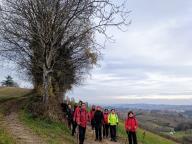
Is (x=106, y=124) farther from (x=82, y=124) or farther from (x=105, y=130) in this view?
(x=82, y=124)

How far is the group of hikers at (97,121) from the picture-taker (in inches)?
864

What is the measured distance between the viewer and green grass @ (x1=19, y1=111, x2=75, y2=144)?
22337 mm

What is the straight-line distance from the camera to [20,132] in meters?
22.2

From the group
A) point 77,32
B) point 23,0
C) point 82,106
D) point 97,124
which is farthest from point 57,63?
point 82,106

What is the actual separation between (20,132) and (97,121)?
207 inches

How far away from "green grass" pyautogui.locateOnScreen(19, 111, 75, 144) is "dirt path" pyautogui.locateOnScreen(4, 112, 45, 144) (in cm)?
41

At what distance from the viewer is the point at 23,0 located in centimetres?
→ 2855

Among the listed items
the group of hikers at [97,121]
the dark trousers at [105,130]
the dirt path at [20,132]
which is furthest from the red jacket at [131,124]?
the dirt path at [20,132]

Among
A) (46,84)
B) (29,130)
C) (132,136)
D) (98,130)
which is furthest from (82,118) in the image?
(46,84)

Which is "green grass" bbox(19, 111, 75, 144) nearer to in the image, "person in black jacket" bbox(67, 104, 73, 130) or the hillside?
the hillside

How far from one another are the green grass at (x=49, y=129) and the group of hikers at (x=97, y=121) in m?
0.65

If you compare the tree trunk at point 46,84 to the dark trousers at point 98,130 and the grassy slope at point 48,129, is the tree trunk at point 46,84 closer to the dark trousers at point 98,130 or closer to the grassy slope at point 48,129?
the grassy slope at point 48,129

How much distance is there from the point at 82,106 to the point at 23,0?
9901 millimetres

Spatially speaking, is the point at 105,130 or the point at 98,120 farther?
the point at 105,130
